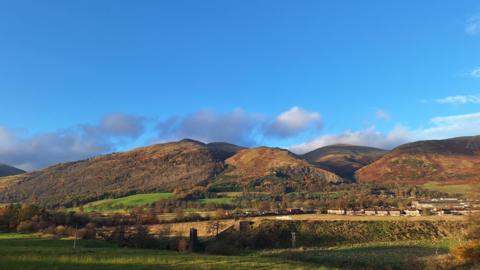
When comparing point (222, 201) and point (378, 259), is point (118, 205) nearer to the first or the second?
point (222, 201)

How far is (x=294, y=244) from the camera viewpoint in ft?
313

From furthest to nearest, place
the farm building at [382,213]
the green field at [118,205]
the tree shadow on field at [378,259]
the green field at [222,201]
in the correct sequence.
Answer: the green field at [118,205] → the green field at [222,201] → the farm building at [382,213] → the tree shadow on field at [378,259]

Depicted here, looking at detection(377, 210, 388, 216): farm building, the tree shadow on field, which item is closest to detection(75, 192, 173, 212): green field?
detection(377, 210, 388, 216): farm building

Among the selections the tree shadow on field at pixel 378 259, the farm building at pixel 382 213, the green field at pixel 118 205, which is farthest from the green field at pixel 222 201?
the tree shadow on field at pixel 378 259

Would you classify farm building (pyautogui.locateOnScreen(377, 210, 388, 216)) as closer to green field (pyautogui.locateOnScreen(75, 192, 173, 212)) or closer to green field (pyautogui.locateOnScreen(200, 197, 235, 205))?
green field (pyautogui.locateOnScreen(200, 197, 235, 205))

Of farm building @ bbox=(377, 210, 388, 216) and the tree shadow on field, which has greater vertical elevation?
farm building @ bbox=(377, 210, 388, 216)

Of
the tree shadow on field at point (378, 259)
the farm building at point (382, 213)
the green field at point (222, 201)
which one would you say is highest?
the green field at point (222, 201)

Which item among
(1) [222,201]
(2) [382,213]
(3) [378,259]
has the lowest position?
(3) [378,259]

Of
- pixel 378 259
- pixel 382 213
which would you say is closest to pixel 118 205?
pixel 382 213

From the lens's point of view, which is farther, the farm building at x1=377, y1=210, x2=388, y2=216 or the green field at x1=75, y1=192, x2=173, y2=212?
the green field at x1=75, y1=192, x2=173, y2=212

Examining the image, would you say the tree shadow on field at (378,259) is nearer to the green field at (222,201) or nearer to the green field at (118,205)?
the green field at (222,201)

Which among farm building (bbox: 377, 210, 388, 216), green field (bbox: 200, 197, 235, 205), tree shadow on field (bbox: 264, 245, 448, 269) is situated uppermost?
green field (bbox: 200, 197, 235, 205)

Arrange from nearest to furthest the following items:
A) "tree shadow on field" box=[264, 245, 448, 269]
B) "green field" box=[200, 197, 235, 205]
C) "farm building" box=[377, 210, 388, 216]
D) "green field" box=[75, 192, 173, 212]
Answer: "tree shadow on field" box=[264, 245, 448, 269]
"farm building" box=[377, 210, 388, 216]
"green field" box=[200, 197, 235, 205]
"green field" box=[75, 192, 173, 212]

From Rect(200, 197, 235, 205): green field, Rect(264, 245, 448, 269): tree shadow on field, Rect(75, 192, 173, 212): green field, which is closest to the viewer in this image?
Rect(264, 245, 448, 269): tree shadow on field
